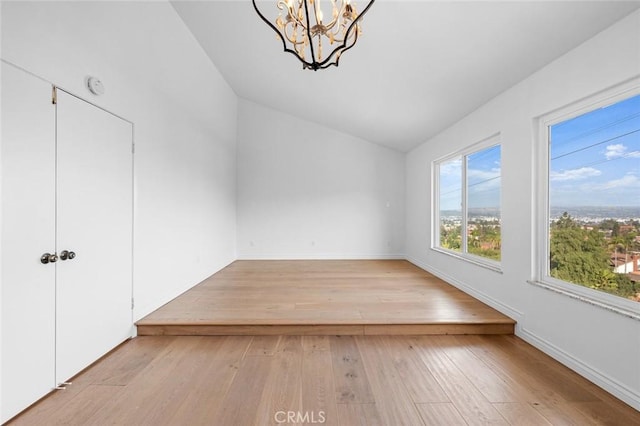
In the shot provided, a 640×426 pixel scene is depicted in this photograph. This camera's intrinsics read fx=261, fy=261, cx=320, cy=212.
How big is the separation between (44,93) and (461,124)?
14.0 feet

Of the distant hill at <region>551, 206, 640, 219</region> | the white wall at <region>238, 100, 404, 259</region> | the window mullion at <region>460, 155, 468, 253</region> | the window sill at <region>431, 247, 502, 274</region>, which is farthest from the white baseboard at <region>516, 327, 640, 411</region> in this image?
the white wall at <region>238, 100, 404, 259</region>

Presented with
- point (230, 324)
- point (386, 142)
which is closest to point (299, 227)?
point (386, 142)

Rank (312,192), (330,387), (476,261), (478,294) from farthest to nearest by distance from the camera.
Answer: (312,192) → (476,261) → (478,294) → (330,387)

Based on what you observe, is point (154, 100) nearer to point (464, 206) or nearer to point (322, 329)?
point (322, 329)

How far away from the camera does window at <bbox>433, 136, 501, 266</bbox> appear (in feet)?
10.3

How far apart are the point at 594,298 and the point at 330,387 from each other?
2059 millimetres

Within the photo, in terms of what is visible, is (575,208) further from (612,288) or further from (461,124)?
(461,124)

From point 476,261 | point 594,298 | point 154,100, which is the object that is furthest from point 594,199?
point 154,100

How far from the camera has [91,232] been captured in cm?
206

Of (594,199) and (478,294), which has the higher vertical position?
(594,199)

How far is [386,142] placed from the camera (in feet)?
18.2

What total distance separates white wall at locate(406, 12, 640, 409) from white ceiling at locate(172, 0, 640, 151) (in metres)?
0.14

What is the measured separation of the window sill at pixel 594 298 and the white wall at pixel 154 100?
3.80 meters

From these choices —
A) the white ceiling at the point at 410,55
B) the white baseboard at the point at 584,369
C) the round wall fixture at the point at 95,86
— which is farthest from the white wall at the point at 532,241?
the round wall fixture at the point at 95,86
